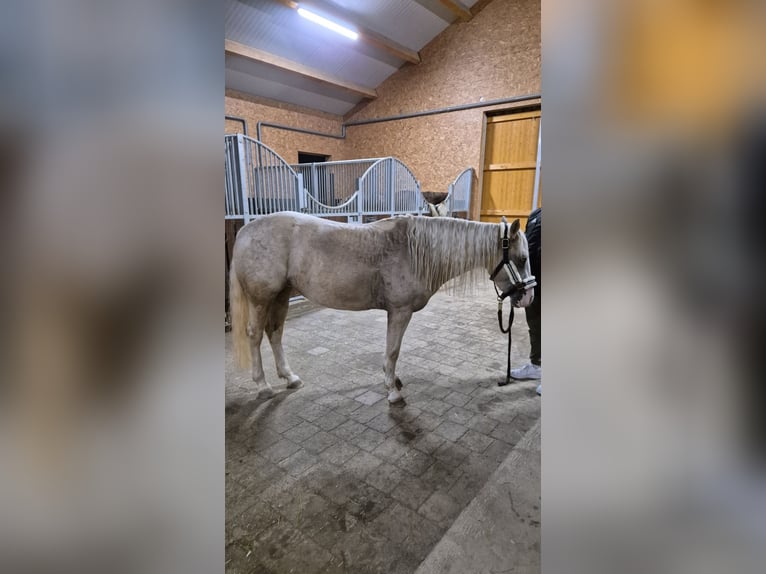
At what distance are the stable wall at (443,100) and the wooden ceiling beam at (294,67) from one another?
2.21ft

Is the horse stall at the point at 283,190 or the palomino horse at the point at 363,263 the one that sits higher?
the horse stall at the point at 283,190

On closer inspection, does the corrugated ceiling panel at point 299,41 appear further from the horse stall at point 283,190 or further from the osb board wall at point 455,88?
the horse stall at point 283,190

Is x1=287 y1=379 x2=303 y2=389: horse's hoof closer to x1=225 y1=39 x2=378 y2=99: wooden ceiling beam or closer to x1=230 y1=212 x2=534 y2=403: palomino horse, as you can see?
x1=230 y1=212 x2=534 y2=403: palomino horse

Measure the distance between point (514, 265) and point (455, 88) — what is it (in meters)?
8.13

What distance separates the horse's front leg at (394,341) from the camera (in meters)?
2.26

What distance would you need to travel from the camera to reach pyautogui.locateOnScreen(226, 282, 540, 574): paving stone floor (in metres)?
1.29

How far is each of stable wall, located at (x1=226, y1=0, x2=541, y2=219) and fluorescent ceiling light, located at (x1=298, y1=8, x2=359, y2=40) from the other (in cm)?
222

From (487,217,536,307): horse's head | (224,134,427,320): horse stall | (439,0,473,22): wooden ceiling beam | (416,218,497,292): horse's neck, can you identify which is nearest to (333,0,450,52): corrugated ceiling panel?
(439,0,473,22): wooden ceiling beam

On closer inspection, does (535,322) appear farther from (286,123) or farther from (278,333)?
(286,123)

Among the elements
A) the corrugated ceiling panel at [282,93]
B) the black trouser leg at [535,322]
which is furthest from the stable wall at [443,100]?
the black trouser leg at [535,322]
